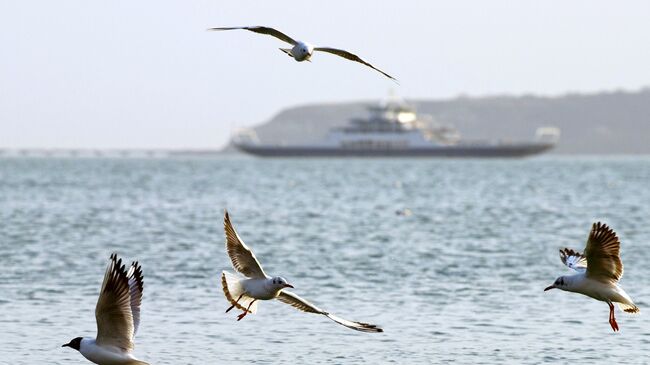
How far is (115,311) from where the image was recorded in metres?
13.6

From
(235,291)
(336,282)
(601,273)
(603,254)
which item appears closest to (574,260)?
(601,273)

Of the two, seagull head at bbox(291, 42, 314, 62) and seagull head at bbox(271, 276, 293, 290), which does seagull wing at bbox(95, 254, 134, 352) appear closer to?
seagull head at bbox(271, 276, 293, 290)

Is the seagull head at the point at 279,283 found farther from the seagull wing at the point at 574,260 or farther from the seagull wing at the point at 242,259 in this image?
the seagull wing at the point at 574,260

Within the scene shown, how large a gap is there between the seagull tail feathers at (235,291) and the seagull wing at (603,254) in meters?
3.93

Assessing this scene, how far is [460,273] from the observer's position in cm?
3136

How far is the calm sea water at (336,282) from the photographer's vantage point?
1992 cm

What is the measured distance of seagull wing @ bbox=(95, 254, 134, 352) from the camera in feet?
43.9

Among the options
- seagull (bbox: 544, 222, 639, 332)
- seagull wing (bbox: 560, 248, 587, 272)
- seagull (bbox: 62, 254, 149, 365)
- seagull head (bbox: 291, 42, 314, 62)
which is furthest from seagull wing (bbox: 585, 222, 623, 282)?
seagull (bbox: 62, 254, 149, 365)

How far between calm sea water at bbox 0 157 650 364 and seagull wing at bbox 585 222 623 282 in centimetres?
334

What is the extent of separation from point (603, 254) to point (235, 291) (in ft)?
13.9

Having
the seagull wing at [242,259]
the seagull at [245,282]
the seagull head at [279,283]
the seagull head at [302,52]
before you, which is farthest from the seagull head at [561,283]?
the seagull head at [302,52]

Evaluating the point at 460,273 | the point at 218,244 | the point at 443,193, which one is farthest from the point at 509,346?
the point at 443,193

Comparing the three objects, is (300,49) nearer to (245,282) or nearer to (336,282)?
(245,282)

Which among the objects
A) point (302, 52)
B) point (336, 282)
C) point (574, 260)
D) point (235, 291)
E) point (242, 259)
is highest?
point (302, 52)
